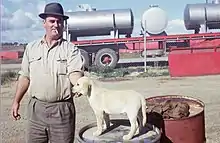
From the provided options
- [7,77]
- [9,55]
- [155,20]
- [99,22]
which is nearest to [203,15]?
[155,20]

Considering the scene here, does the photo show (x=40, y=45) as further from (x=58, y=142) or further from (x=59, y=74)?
(x=58, y=142)

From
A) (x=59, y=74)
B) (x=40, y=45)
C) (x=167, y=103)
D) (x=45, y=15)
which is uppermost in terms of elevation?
(x=45, y=15)

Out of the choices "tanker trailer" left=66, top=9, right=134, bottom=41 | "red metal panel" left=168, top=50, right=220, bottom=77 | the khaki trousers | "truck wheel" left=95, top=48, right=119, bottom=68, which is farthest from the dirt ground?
"tanker trailer" left=66, top=9, right=134, bottom=41

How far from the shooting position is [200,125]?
3859 mm

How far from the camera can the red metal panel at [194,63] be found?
13.5m

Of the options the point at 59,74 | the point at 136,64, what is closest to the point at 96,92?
the point at 59,74

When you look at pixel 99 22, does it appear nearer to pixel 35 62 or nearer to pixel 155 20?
pixel 155 20

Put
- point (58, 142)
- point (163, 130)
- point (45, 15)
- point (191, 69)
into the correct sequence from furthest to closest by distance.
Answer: point (191, 69) < point (163, 130) < point (58, 142) < point (45, 15)

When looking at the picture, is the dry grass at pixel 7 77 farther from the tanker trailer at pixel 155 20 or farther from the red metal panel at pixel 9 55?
the tanker trailer at pixel 155 20

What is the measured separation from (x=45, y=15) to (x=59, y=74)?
506 mm

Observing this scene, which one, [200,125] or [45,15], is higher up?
[45,15]

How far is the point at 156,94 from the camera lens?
10.3 metres

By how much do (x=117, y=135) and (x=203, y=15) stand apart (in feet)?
50.7

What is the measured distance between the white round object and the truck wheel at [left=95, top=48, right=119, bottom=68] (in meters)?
3.16
